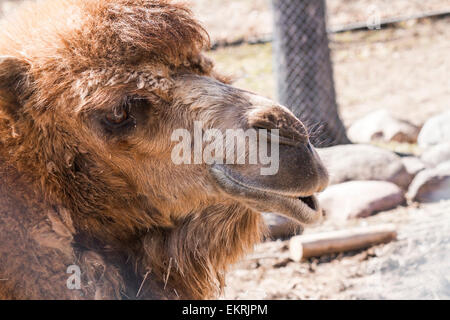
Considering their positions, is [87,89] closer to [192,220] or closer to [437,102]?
[192,220]

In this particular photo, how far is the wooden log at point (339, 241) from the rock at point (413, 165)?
66.6 inches

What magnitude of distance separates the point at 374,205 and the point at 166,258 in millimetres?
3612

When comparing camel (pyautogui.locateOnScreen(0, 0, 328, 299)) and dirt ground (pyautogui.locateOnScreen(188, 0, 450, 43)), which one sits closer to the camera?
camel (pyautogui.locateOnScreen(0, 0, 328, 299))

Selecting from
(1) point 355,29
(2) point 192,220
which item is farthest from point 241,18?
(2) point 192,220

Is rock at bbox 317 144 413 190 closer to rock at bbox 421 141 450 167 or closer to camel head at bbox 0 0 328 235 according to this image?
rock at bbox 421 141 450 167

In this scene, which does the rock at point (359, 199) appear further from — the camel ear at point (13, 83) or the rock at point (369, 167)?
the camel ear at point (13, 83)

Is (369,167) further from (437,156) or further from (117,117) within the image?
(117,117)

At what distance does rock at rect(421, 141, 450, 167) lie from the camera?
271 inches

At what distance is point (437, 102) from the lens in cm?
959

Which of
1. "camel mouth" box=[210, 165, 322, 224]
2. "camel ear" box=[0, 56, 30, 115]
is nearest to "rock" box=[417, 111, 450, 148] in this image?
"camel mouth" box=[210, 165, 322, 224]

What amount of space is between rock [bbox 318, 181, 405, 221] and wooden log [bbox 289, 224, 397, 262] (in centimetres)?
78

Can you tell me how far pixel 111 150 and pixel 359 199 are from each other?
3.91m

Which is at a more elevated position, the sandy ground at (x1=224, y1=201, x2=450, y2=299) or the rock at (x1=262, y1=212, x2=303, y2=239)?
the rock at (x1=262, y1=212, x2=303, y2=239)

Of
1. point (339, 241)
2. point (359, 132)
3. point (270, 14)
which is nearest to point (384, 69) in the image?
point (359, 132)
